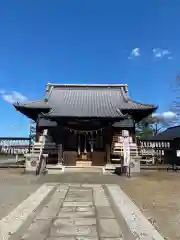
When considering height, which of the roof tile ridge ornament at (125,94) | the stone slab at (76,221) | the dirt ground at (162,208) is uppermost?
the roof tile ridge ornament at (125,94)

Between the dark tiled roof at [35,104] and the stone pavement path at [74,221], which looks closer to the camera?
the stone pavement path at [74,221]

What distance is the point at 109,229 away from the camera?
226 inches

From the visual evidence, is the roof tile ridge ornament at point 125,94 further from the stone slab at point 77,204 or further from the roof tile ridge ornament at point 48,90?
the stone slab at point 77,204

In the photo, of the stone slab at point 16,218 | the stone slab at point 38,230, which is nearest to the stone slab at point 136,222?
the stone slab at point 38,230

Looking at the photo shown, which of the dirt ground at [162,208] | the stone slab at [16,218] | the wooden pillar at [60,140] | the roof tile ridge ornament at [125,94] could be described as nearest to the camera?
the stone slab at [16,218]

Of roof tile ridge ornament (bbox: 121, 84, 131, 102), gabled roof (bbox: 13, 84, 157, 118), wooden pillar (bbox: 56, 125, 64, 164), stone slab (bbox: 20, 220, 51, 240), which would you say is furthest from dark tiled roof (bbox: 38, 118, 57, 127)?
stone slab (bbox: 20, 220, 51, 240)

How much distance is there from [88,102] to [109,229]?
2110cm

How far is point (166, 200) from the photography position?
9.44 meters

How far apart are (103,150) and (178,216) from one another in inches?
653

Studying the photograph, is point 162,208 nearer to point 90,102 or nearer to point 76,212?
point 76,212

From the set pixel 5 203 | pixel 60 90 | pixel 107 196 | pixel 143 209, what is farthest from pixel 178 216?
pixel 60 90

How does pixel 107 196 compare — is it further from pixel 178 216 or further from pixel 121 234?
pixel 121 234

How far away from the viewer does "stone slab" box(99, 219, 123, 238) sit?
212 inches

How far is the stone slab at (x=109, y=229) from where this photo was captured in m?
5.37
